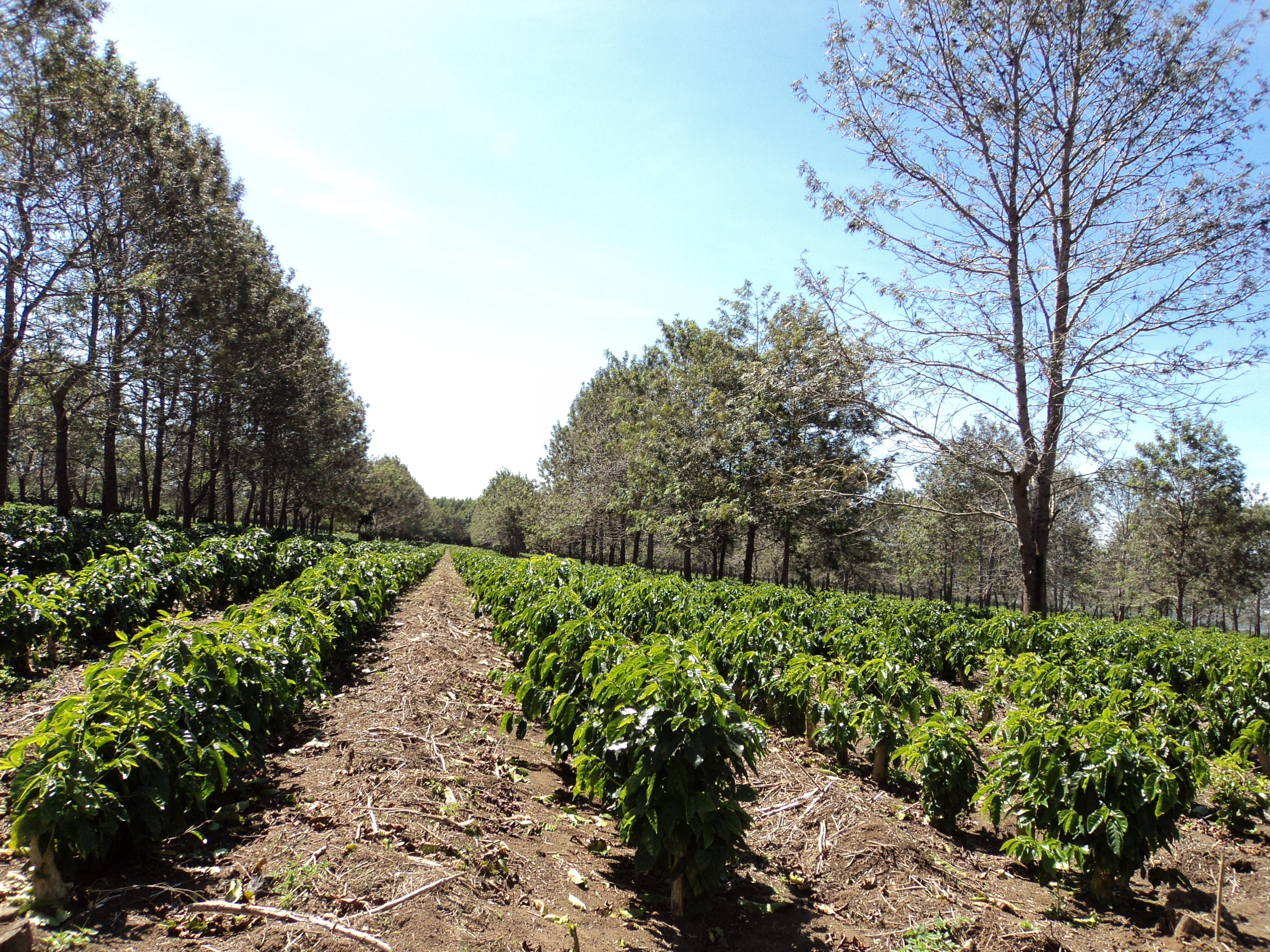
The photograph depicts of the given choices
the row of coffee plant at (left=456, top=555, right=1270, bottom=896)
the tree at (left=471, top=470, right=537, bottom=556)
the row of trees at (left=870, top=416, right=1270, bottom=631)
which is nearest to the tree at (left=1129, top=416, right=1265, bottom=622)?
the row of trees at (left=870, top=416, right=1270, bottom=631)

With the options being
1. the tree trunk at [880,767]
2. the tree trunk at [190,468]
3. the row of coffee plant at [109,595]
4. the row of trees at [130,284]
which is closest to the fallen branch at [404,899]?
the tree trunk at [880,767]

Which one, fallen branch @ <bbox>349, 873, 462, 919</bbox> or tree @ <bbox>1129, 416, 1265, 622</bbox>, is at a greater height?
tree @ <bbox>1129, 416, 1265, 622</bbox>

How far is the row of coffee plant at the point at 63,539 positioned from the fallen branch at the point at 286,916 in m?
6.02

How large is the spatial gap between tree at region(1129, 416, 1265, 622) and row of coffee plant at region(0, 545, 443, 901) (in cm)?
3590

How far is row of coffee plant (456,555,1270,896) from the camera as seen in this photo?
3840 millimetres

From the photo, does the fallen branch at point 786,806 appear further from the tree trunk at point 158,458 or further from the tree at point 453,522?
the tree at point 453,522

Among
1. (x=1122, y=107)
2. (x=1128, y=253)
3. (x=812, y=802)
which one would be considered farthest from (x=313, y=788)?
(x=1122, y=107)

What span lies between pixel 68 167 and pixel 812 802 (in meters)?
23.4

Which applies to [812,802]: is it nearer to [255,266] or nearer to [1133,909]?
[1133,909]

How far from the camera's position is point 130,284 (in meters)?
15.9

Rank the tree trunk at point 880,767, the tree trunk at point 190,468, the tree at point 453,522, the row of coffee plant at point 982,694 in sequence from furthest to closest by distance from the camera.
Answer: the tree at point 453,522
the tree trunk at point 190,468
the tree trunk at point 880,767
the row of coffee plant at point 982,694

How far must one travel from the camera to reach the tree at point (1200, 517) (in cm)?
3097

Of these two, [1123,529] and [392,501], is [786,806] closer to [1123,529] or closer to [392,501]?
[1123,529]

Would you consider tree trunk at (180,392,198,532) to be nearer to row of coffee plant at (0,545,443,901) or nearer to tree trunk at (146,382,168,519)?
tree trunk at (146,382,168,519)
